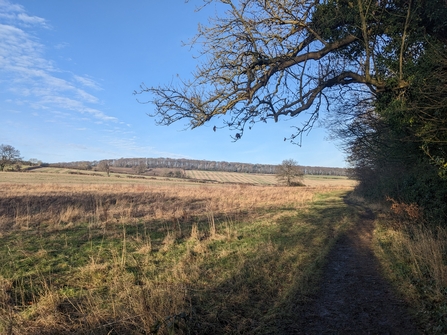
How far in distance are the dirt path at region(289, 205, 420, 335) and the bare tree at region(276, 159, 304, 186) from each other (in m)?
58.0

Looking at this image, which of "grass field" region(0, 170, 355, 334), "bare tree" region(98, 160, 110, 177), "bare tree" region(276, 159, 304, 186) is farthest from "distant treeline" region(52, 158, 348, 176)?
"grass field" region(0, 170, 355, 334)

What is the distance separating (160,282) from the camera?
5824 mm

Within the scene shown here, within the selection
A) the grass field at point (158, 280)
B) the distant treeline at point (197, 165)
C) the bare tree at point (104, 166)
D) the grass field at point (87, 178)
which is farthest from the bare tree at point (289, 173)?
the grass field at point (158, 280)

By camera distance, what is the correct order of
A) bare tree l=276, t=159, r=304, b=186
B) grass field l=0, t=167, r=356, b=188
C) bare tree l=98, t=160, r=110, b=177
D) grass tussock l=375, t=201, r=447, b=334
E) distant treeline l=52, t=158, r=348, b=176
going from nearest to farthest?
grass tussock l=375, t=201, r=447, b=334
grass field l=0, t=167, r=356, b=188
bare tree l=276, t=159, r=304, b=186
bare tree l=98, t=160, r=110, b=177
distant treeline l=52, t=158, r=348, b=176

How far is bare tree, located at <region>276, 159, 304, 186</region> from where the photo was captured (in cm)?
6475

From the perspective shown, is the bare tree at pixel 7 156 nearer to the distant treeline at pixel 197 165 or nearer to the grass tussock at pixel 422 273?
the distant treeline at pixel 197 165

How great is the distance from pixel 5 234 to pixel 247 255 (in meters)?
8.92

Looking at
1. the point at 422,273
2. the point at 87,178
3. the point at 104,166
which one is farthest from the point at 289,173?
the point at 422,273

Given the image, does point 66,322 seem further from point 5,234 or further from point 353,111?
point 353,111

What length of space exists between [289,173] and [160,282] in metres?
61.0

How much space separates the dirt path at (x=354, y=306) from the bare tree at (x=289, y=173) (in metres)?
58.0

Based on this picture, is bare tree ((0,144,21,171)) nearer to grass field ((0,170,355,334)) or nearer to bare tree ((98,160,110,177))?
bare tree ((98,160,110,177))

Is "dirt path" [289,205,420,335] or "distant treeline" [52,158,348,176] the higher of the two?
"distant treeline" [52,158,348,176]

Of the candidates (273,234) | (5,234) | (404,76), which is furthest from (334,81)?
(5,234)
